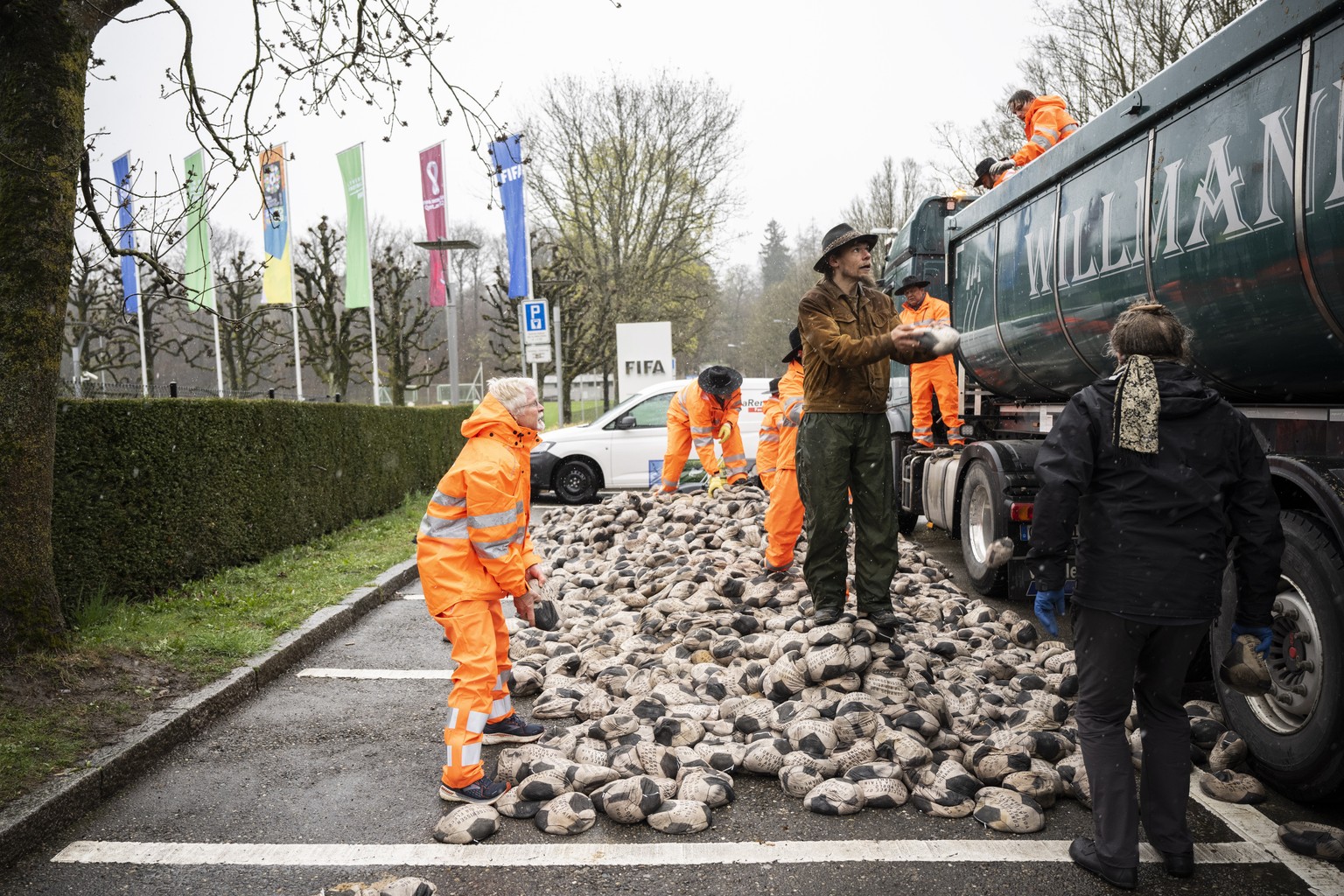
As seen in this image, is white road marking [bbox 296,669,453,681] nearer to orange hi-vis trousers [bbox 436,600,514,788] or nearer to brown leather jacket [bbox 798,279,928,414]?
orange hi-vis trousers [bbox 436,600,514,788]

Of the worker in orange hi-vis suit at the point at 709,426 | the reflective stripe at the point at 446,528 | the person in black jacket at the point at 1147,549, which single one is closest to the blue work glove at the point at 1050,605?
the person in black jacket at the point at 1147,549

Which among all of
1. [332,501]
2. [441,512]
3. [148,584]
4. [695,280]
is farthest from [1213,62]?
[695,280]

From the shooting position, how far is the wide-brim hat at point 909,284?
8508 mm

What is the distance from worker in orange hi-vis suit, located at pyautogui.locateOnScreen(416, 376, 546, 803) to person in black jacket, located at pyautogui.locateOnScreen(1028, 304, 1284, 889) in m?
2.06

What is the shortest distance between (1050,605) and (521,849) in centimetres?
207

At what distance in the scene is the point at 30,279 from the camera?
471 cm

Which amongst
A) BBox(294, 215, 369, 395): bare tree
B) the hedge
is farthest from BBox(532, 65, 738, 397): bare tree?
the hedge

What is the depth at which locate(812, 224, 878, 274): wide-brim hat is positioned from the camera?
15.1ft

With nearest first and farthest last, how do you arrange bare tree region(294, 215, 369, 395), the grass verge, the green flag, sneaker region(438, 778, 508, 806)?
sneaker region(438, 778, 508, 806) → the grass verge → the green flag → bare tree region(294, 215, 369, 395)

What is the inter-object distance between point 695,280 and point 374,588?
3046 cm

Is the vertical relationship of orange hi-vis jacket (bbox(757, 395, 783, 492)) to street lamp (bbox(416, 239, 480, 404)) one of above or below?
below

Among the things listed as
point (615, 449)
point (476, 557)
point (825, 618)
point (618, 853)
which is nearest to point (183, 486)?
point (476, 557)

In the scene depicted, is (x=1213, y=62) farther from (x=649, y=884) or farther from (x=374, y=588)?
(x=374, y=588)

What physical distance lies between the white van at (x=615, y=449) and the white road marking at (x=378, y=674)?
8371 millimetres
